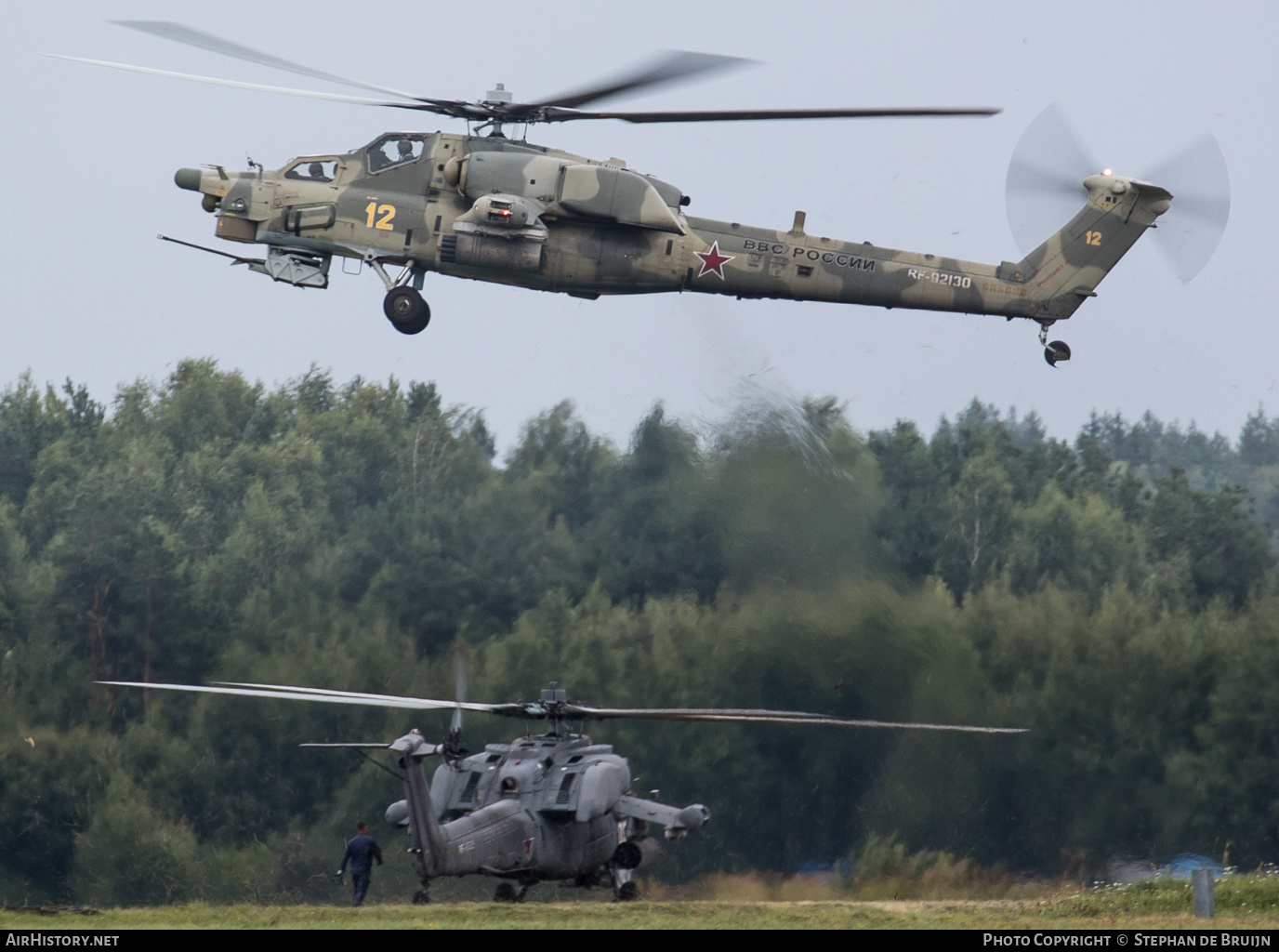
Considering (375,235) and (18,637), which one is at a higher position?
(375,235)

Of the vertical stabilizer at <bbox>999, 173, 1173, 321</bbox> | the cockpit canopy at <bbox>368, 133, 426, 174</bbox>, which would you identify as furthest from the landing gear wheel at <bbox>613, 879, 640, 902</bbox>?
the cockpit canopy at <bbox>368, 133, 426, 174</bbox>

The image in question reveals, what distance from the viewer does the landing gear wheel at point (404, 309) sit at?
72.2 feet

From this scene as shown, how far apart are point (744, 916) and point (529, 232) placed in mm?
8825

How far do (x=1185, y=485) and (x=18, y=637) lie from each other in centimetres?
2825

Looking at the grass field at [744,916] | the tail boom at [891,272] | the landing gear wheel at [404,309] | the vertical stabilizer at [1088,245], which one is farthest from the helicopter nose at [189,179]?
the vertical stabilizer at [1088,245]

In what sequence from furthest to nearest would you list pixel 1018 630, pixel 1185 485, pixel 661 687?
pixel 1185 485, pixel 661 687, pixel 1018 630

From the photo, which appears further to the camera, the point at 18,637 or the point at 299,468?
the point at 299,468

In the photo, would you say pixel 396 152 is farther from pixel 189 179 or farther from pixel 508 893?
pixel 508 893

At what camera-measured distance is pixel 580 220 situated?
71.5 feet

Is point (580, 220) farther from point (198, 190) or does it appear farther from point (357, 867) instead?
point (357, 867)

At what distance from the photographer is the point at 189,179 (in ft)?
74.2

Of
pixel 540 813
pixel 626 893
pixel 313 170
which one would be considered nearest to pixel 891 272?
pixel 313 170

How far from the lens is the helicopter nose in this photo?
890 inches
